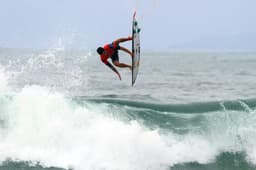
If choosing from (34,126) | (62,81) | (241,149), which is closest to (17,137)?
(34,126)

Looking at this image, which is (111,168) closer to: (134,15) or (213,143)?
(213,143)

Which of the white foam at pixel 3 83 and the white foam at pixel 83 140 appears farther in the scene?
the white foam at pixel 3 83

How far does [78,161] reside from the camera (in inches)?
462

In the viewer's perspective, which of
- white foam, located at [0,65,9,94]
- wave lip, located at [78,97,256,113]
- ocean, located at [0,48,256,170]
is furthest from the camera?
white foam, located at [0,65,9,94]

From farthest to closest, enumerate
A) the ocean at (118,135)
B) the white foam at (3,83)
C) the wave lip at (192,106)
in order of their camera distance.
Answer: the white foam at (3,83), the wave lip at (192,106), the ocean at (118,135)

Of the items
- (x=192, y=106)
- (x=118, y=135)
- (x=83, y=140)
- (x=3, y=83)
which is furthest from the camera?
(x=3, y=83)

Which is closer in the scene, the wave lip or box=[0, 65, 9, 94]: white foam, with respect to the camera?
the wave lip

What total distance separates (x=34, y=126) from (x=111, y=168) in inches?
115

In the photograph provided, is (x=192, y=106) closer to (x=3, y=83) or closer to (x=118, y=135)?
(x=118, y=135)

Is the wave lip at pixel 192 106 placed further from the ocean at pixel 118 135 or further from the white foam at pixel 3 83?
the white foam at pixel 3 83

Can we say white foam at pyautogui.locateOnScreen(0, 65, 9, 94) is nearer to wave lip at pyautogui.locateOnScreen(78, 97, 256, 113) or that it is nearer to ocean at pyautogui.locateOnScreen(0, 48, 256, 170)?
ocean at pyautogui.locateOnScreen(0, 48, 256, 170)

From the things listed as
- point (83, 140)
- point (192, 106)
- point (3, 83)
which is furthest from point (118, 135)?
point (3, 83)

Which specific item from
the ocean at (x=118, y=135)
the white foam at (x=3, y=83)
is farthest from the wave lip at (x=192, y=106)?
the white foam at (x=3, y=83)

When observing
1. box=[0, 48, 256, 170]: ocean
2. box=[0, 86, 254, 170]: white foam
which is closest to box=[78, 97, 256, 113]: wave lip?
box=[0, 48, 256, 170]: ocean
